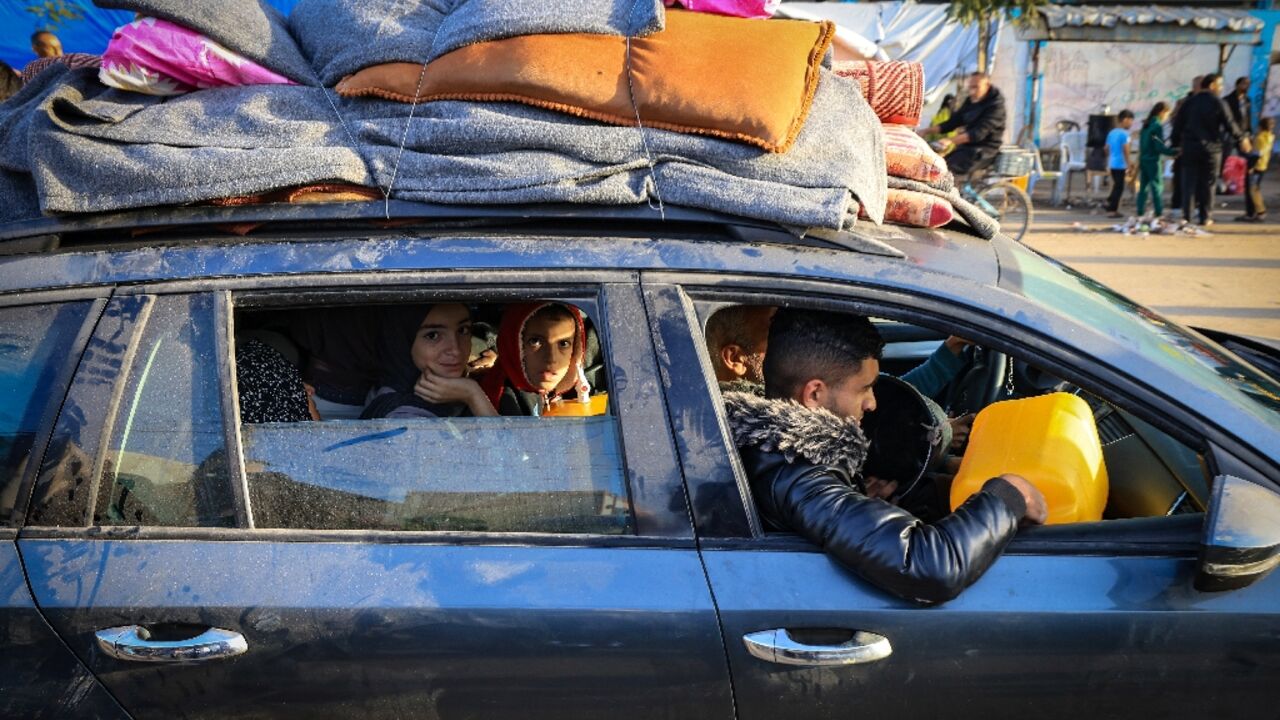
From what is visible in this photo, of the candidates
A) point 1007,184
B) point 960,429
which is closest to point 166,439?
point 960,429

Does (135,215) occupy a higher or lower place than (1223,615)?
higher

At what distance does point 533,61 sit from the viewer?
2.07 meters

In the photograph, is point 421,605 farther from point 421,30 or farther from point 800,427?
point 421,30

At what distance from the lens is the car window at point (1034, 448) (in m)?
2.14

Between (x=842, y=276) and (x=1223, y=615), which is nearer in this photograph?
(x=1223, y=615)

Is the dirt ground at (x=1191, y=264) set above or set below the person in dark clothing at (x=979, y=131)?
below

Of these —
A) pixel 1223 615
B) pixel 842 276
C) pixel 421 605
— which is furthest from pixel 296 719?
pixel 1223 615

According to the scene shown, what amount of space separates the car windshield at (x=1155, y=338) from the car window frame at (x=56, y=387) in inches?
68.2

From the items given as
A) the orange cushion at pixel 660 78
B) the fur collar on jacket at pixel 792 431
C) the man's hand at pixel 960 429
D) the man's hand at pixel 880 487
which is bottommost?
Result: the man's hand at pixel 880 487

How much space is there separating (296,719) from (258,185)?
98 centimetres

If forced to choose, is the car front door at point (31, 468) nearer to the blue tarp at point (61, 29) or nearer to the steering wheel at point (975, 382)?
the steering wheel at point (975, 382)

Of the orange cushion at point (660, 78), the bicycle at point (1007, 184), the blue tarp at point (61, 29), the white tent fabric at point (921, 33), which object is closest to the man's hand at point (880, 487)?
the orange cushion at point (660, 78)

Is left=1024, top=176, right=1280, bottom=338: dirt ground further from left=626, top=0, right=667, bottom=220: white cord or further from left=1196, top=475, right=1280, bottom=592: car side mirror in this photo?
left=626, top=0, right=667, bottom=220: white cord

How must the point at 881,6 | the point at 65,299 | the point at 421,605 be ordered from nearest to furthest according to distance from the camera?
the point at 421,605
the point at 65,299
the point at 881,6
